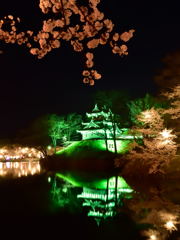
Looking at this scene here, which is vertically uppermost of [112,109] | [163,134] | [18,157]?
[112,109]

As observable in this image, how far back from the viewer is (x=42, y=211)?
43.8 ft

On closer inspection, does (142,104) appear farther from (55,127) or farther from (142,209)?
(55,127)

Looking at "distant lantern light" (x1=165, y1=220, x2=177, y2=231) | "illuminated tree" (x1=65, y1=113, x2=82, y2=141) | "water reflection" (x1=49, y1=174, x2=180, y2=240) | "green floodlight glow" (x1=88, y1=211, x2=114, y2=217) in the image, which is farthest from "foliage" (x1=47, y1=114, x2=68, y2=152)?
"distant lantern light" (x1=165, y1=220, x2=177, y2=231)

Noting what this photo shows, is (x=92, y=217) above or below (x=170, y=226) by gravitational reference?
below

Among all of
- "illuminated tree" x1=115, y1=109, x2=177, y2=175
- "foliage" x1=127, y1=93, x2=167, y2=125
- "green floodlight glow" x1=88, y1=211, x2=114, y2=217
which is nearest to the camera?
"green floodlight glow" x1=88, y1=211, x2=114, y2=217

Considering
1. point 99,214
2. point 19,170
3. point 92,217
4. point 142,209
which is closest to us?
point 92,217

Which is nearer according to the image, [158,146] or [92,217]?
[92,217]

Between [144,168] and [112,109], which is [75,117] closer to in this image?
[112,109]

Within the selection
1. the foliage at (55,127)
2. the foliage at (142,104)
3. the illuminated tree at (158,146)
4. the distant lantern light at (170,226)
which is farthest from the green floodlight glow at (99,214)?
the foliage at (55,127)

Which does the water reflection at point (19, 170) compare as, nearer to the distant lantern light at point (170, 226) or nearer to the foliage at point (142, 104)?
the foliage at point (142, 104)

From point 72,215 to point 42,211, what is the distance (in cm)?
171

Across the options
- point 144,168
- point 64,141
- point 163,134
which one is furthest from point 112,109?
point 64,141

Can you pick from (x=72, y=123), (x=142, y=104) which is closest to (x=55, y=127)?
(x=72, y=123)

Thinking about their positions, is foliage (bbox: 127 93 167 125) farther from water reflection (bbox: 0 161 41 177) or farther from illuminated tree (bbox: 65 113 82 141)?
illuminated tree (bbox: 65 113 82 141)
